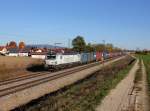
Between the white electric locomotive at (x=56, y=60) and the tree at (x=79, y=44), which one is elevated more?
the tree at (x=79, y=44)

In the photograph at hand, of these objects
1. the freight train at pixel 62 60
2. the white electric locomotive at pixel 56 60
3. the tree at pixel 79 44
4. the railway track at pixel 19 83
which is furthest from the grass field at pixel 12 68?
the tree at pixel 79 44

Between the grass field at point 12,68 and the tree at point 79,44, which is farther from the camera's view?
the tree at point 79,44

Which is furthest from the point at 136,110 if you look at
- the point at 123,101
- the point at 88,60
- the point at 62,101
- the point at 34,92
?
the point at 88,60

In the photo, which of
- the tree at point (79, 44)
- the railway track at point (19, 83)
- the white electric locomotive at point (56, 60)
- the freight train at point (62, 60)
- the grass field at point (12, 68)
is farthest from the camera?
the tree at point (79, 44)

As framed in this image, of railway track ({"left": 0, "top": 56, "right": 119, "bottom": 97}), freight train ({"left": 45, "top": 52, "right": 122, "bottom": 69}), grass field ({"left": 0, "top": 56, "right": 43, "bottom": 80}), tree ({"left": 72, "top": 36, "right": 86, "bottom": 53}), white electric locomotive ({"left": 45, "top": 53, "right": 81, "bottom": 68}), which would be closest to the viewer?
railway track ({"left": 0, "top": 56, "right": 119, "bottom": 97})

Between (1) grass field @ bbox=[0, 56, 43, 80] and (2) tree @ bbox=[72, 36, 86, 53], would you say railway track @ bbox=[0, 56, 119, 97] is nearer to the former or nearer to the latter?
(1) grass field @ bbox=[0, 56, 43, 80]

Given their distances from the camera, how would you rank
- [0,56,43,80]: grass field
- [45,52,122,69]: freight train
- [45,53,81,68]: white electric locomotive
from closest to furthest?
1. [0,56,43,80]: grass field
2. [45,53,81,68]: white electric locomotive
3. [45,52,122,69]: freight train

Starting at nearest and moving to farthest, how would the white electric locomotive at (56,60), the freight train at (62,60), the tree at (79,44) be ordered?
the white electric locomotive at (56,60) → the freight train at (62,60) → the tree at (79,44)

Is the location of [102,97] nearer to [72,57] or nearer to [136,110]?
[136,110]

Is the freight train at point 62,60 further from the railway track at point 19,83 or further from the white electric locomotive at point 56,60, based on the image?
the railway track at point 19,83

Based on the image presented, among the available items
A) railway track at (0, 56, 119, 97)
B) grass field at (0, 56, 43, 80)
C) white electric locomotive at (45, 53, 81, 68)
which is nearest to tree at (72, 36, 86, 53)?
grass field at (0, 56, 43, 80)

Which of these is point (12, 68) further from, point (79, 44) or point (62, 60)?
point (79, 44)

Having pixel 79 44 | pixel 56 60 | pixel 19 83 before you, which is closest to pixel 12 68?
pixel 56 60

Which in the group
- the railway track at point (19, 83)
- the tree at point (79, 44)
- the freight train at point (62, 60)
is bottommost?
the railway track at point (19, 83)
